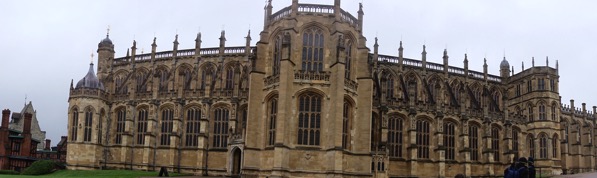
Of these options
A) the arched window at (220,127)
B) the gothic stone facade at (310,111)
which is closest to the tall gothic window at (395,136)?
the gothic stone facade at (310,111)

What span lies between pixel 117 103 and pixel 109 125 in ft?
8.30

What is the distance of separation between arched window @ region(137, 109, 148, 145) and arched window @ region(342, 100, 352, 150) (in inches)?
987

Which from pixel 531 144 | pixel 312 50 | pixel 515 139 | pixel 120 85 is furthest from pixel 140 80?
pixel 531 144

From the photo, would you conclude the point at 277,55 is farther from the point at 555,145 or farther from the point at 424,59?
the point at 555,145

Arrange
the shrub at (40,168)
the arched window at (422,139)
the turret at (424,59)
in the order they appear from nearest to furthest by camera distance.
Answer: the shrub at (40,168) → the arched window at (422,139) → the turret at (424,59)

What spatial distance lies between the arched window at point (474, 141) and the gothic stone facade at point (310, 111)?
125 mm

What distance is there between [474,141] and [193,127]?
31.0 metres

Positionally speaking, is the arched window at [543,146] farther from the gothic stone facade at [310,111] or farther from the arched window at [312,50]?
the arched window at [312,50]

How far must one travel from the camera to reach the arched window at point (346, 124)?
4753 cm

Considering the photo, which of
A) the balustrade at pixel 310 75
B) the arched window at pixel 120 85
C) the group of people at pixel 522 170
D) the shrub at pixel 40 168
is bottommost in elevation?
the shrub at pixel 40 168

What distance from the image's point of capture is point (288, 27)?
48000 mm

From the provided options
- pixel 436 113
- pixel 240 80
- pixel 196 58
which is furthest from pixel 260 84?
pixel 436 113

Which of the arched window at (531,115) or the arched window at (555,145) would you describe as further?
the arched window at (531,115)

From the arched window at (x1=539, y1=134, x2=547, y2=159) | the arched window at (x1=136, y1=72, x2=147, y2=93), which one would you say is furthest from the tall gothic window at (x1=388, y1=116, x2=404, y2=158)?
the arched window at (x1=136, y1=72, x2=147, y2=93)
